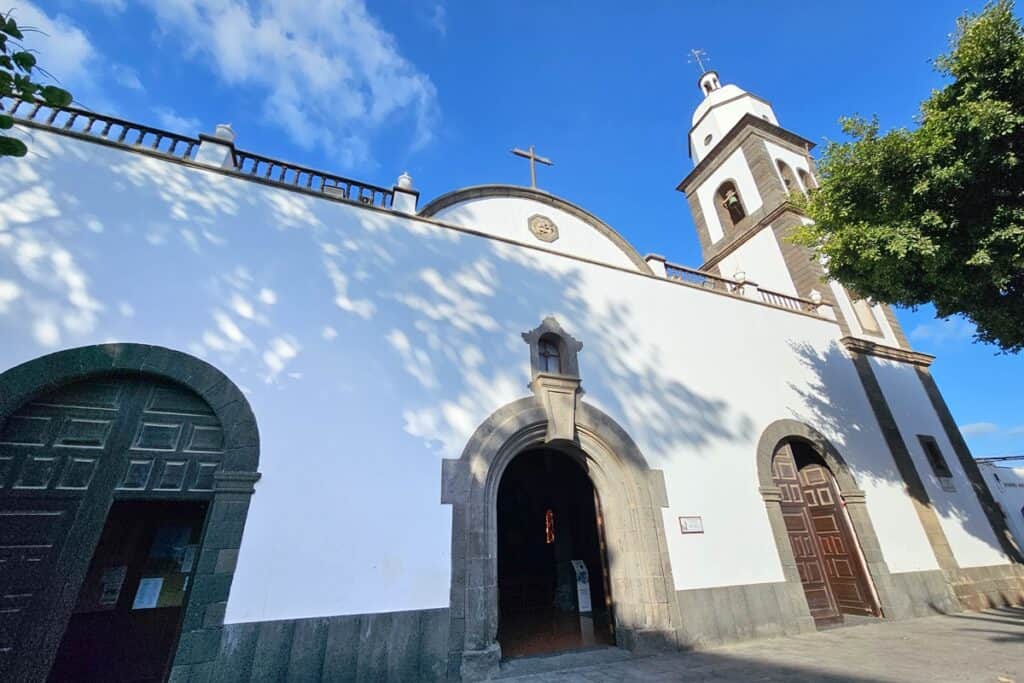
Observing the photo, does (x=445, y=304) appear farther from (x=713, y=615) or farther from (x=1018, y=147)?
(x=1018, y=147)

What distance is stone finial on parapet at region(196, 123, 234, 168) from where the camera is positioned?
636cm

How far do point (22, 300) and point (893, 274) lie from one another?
11.8m

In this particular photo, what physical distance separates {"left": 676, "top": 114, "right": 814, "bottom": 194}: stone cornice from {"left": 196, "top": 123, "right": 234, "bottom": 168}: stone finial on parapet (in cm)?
1550

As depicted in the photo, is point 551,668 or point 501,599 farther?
point 501,599

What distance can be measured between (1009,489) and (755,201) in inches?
445

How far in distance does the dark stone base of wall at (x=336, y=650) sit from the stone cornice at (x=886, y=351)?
1131cm

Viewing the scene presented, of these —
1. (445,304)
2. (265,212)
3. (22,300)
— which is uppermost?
(265,212)

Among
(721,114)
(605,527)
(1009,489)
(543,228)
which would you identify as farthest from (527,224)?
(1009,489)

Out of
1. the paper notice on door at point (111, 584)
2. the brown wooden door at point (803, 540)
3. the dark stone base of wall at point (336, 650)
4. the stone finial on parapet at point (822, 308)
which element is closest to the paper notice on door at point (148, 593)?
the paper notice on door at point (111, 584)

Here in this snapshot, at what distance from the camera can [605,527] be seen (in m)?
6.68

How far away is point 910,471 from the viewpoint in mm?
9367

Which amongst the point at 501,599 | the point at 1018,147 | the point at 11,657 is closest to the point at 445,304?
the point at 11,657

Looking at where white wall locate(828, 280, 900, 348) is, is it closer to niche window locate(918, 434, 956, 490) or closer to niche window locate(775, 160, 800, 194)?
niche window locate(918, 434, 956, 490)

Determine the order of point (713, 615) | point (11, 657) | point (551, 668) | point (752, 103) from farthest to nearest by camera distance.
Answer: point (752, 103) → point (713, 615) → point (551, 668) → point (11, 657)
